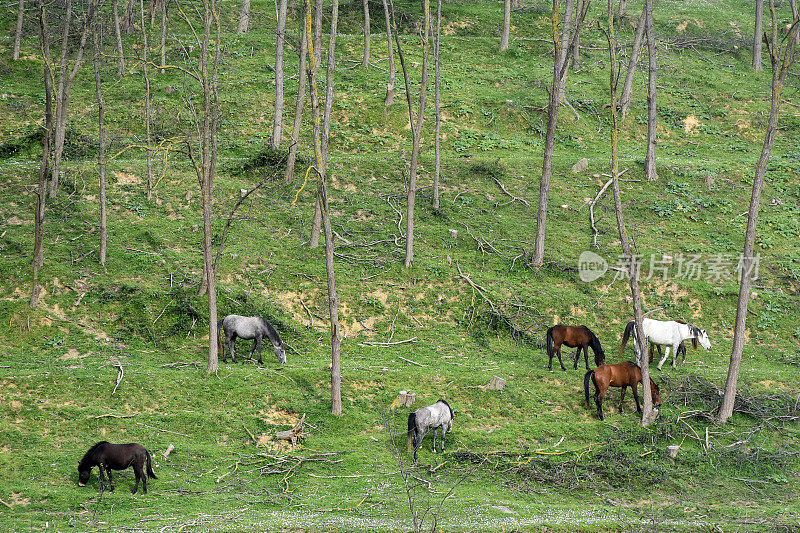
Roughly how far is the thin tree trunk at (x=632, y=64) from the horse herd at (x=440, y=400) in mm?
14572

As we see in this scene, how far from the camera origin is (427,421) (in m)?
15.8

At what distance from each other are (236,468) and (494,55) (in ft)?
104

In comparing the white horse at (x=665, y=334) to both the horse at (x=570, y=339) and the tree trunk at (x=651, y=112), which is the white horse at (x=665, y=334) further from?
the tree trunk at (x=651, y=112)

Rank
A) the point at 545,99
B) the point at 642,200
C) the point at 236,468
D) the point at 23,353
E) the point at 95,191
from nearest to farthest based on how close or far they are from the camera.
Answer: the point at 236,468 → the point at 23,353 → the point at 95,191 → the point at 642,200 → the point at 545,99

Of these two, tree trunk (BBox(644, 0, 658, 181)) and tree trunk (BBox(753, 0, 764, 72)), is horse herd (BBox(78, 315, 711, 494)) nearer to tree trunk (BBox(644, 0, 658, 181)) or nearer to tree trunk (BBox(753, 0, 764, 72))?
tree trunk (BBox(644, 0, 658, 181))

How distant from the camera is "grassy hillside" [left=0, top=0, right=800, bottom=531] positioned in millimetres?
14141

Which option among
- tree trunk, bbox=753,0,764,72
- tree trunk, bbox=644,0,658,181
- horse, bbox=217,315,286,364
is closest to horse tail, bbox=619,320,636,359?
horse, bbox=217,315,286,364

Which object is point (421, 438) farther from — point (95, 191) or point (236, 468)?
point (95, 191)

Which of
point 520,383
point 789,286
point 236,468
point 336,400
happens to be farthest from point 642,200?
point 236,468

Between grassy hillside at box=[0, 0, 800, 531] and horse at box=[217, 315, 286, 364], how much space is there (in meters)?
0.71

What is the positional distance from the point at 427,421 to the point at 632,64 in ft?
76.7

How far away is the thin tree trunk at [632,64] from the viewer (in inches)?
1241

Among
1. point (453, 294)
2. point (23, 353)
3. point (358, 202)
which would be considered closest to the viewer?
point (23, 353)

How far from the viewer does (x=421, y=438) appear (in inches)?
614
